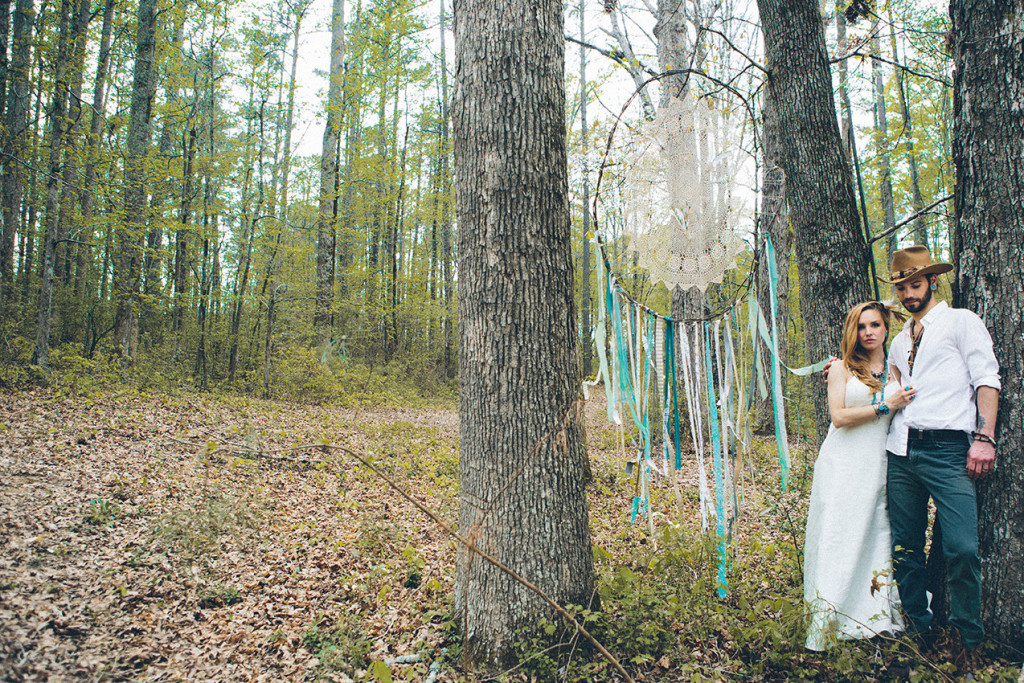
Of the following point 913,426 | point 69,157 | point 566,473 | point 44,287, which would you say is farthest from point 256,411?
point 913,426

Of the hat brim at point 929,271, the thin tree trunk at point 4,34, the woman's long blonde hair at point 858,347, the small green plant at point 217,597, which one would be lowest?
the small green plant at point 217,597

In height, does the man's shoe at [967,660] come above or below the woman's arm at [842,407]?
below

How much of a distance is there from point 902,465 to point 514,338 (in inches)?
75.2

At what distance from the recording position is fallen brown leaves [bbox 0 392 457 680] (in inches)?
105

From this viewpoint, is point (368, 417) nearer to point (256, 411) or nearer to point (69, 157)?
point (256, 411)

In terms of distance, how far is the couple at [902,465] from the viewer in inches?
91.4

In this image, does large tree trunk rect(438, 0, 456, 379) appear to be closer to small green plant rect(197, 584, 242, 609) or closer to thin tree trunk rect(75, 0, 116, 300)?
thin tree trunk rect(75, 0, 116, 300)

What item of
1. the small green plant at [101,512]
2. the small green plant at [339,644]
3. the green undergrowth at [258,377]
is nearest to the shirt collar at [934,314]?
the small green plant at [339,644]

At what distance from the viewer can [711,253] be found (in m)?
3.11

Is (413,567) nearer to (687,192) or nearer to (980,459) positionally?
(687,192)

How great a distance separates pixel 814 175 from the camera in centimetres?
347

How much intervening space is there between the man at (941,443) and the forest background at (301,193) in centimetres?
58

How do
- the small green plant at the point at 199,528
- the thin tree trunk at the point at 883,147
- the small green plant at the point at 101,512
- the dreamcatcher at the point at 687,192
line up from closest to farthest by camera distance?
the dreamcatcher at the point at 687,192 → the small green plant at the point at 199,528 → the small green plant at the point at 101,512 → the thin tree trunk at the point at 883,147

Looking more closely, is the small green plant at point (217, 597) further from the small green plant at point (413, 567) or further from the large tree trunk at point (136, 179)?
the large tree trunk at point (136, 179)
